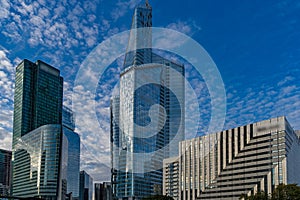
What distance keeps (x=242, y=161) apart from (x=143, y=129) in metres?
62.2

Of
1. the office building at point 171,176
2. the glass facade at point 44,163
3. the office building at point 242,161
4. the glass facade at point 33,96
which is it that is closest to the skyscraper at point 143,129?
the office building at point 171,176

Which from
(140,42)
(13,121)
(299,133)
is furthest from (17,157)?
(299,133)

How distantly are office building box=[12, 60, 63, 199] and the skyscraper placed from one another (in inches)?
995

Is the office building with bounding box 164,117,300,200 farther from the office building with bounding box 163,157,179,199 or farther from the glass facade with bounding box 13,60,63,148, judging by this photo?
the glass facade with bounding box 13,60,63,148

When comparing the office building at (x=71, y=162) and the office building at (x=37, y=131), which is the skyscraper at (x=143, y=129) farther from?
the office building at (x=37, y=131)

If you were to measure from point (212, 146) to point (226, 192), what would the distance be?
12.6 m

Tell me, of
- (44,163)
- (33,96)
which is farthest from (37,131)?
(33,96)

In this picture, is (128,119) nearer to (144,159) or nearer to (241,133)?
(144,159)

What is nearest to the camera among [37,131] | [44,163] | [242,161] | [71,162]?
[242,161]

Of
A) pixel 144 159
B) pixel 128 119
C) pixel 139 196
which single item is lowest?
pixel 139 196

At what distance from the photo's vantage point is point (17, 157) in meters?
172

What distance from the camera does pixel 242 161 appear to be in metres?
91.4

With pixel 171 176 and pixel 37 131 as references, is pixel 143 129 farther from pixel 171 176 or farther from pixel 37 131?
pixel 37 131

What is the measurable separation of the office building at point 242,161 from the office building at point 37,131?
6124cm
